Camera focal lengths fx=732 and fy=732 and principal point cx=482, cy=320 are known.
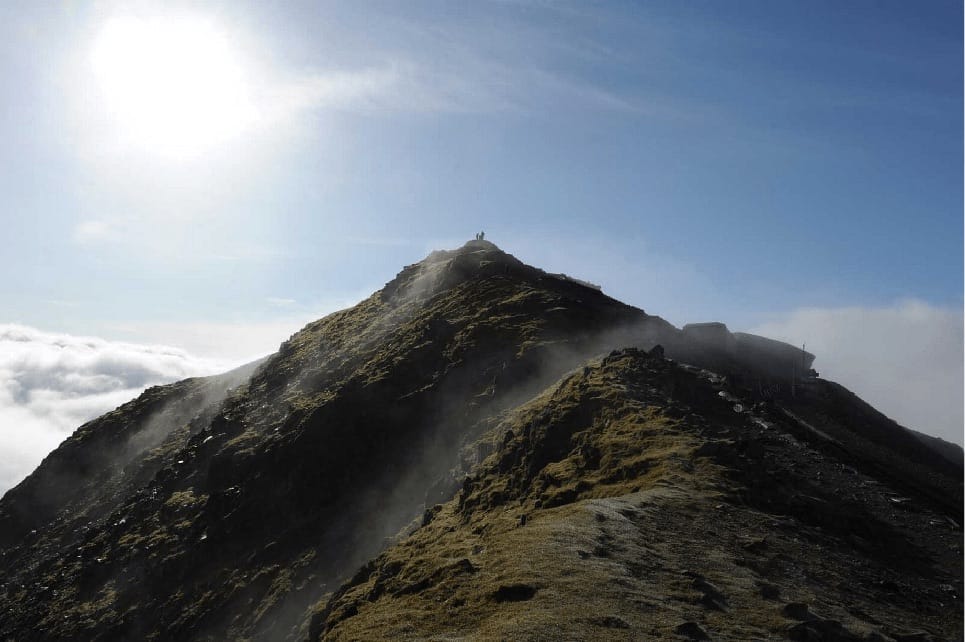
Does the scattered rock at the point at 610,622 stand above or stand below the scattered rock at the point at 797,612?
below

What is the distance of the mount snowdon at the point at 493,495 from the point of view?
19156 mm

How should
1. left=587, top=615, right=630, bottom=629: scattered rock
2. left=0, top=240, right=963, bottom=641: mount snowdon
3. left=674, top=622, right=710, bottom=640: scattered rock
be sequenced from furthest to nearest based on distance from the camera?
left=0, top=240, right=963, bottom=641: mount snowdon, left=587, top=615, right=630, bottom=629: scattered rock, left=674, top=622, right=710, bottom=640: scattered rock

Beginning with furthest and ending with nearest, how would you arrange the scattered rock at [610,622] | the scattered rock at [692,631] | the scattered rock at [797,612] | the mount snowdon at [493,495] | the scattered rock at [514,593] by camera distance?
the mount snowdon at [493,495] → the scattered rock at [514,593] → the scattered rock at [797,612] → the scattered rock at [610,622] → the scattered rock at [692,631]

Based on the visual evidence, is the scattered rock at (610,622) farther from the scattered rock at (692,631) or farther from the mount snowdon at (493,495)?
the scattered rock at (692,631)

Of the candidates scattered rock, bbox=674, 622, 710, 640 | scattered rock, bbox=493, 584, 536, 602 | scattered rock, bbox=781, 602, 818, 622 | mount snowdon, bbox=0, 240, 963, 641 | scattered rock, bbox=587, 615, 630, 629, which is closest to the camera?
scattered rock, bbox=674, 622, 710, 640

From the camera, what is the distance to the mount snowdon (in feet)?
62.8

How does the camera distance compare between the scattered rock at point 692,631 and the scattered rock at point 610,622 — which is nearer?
the scattered rock at point 692,631

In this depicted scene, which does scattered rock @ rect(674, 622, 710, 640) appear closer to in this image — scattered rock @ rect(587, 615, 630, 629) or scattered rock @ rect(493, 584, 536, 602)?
scattered rock @ rect(587, 615, 630, 629)

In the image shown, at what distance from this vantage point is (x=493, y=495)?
29859mm

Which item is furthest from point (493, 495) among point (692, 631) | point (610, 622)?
point (692, 631)

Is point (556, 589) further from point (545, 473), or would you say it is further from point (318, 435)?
point (318, 435)

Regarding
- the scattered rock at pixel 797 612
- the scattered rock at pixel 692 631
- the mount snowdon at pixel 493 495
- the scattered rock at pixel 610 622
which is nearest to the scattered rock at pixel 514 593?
the mount snowdon at pixel 493 495

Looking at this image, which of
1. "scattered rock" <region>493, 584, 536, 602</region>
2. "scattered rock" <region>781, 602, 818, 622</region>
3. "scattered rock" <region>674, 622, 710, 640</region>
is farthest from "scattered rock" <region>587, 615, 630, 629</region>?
"scattered rock" <region>781, 602, 818, 622</region>

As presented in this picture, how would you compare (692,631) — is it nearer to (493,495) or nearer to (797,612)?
(797,612)
